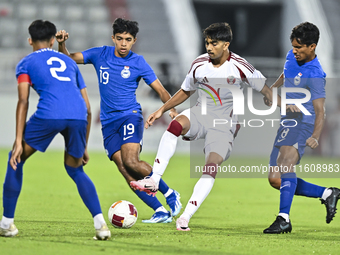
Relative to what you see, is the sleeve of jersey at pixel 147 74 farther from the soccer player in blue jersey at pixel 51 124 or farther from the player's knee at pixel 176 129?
the soccer player in blue jersey at pixel 51 124

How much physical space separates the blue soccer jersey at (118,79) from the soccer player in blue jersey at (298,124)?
162 cm

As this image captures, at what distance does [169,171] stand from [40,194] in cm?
501

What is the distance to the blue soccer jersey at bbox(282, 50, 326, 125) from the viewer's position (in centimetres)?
554

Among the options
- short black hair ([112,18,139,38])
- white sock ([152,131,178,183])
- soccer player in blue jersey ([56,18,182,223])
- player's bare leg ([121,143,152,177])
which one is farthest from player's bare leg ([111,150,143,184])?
short black hair ([112,18,139,38])

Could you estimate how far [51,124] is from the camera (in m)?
4.44

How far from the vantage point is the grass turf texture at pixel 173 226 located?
14.1ft

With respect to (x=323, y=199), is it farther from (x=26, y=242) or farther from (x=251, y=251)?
(x=26, y=242)

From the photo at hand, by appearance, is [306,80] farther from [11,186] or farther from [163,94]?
[11,186]

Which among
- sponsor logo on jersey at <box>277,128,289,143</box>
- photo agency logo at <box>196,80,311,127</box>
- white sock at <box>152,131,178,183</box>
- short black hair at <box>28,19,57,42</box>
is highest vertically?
short black hair at <box>28,19,57,42</box>

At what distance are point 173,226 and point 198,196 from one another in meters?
0.57

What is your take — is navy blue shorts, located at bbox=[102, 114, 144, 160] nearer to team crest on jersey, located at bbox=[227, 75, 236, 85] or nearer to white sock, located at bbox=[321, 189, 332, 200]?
team crest on jersey, located at bbox=[227, 75, 236, 85]

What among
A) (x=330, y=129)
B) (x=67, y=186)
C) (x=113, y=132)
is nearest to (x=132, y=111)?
(x=113, y=132)

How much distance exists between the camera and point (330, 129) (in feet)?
56.4

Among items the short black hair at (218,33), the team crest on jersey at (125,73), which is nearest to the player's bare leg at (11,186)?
the team crest on jersey at (125,73)
